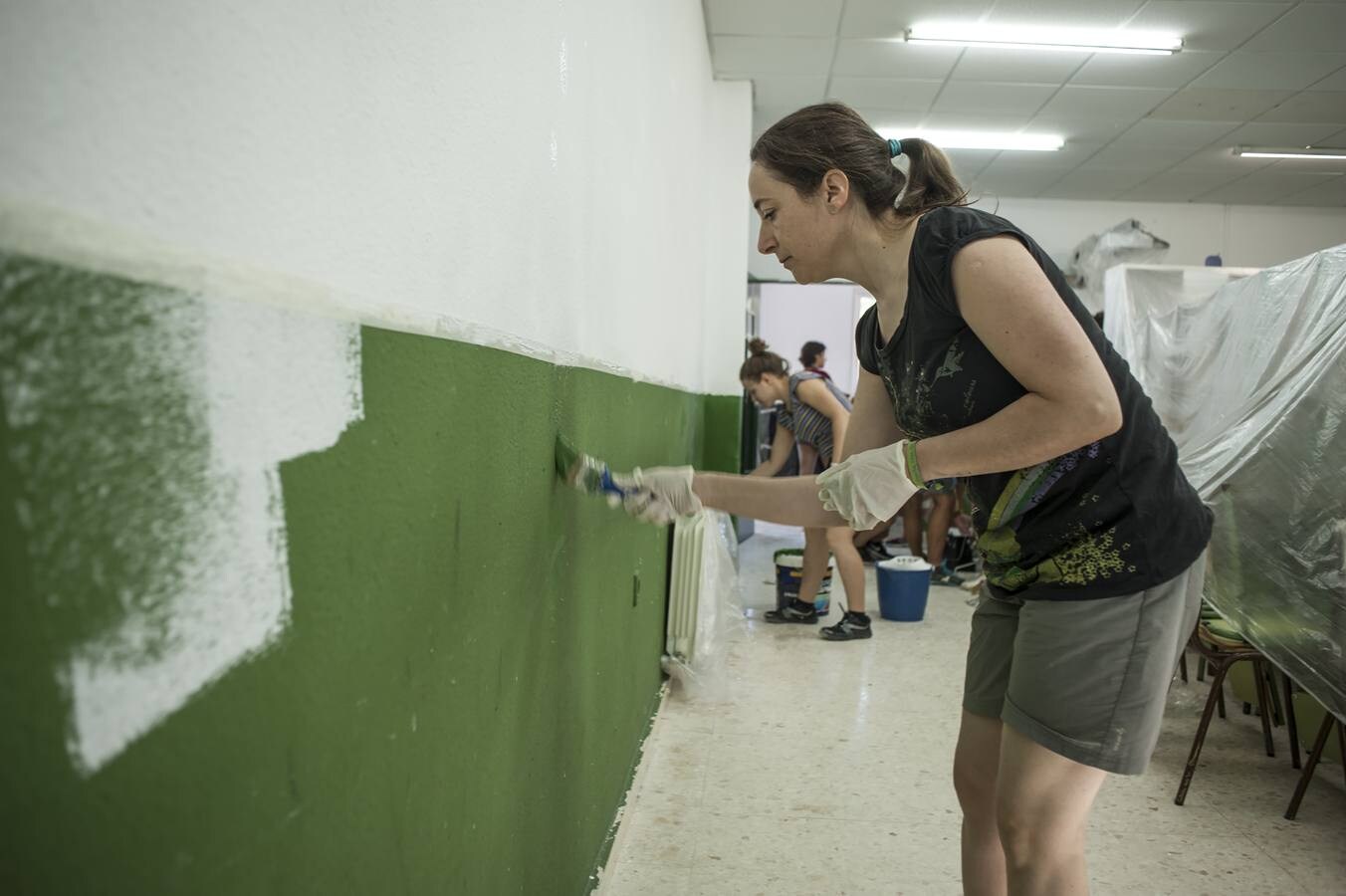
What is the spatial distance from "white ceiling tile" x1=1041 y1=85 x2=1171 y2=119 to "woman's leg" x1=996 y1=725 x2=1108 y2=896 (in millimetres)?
5303

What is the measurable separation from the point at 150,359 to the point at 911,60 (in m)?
5.48

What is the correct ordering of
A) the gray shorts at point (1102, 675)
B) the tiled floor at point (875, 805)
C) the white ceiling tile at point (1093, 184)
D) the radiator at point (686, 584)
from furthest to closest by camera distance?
the white ceiling tile at point (1093, 184)
the radiator at point (686, 584)
the tiled floor at point (875, 805)
the gray shorts at point (1102, 675)

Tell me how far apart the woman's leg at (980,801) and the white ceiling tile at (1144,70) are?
4739 mm

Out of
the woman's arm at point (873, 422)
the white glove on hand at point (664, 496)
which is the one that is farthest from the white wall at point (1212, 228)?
the white glove on hand at point (664, 496)

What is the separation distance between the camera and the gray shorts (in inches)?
46.6

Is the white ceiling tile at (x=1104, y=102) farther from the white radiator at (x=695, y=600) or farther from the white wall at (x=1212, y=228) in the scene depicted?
the white radiator at (x=695, y=600)

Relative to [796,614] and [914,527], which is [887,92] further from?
[796,614]

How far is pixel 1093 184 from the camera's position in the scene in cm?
774

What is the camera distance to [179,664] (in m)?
0.48

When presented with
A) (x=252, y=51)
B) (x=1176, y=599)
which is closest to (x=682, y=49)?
(x=1176, y=599)

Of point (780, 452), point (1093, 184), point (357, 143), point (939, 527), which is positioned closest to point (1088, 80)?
point (1093, 184)

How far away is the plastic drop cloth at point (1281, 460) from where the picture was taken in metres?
2.31

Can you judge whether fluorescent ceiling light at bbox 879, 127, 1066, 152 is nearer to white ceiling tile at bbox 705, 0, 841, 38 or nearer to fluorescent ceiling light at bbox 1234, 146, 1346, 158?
fluorescent ceiling light at bbox 1234, 146, 1346, 158

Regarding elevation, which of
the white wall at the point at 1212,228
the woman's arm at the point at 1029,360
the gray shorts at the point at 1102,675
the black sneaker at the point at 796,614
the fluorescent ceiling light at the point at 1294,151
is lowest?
the black sneaker at the point at 796,614
